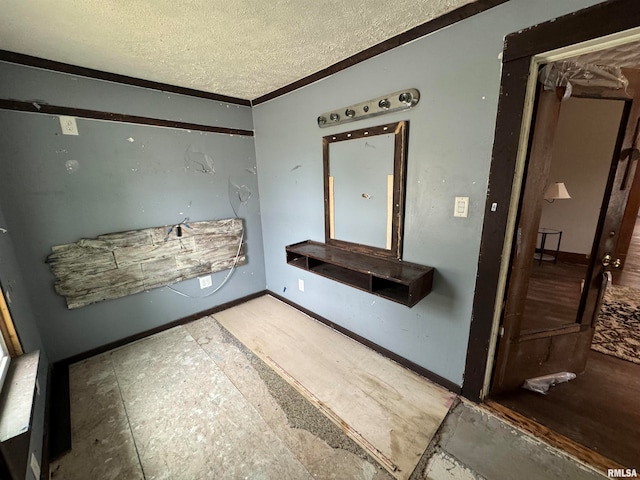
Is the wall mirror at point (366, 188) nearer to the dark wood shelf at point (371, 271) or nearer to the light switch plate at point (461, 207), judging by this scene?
the dark wood shelf at point (371, 271)

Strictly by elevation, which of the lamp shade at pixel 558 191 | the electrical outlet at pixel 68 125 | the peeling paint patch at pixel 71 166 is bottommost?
the lamp shade at pixel 558 191

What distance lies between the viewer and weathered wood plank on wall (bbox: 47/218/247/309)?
6.31 ft

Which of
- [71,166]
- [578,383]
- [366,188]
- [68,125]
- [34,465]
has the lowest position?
[578,383]

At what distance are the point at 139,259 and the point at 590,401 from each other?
11.4 ft

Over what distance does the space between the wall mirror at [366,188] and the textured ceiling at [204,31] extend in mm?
545

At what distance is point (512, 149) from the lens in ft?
4.04

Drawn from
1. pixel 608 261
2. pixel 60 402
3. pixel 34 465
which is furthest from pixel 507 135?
pixel 60 402

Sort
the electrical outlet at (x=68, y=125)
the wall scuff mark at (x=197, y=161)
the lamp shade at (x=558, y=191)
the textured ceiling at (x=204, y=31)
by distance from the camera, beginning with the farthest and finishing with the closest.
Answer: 1. the lamp shade at (x=558, y=191)
2. the wall scuff mark at (x=197, y=161)
3. the electrical outlet at (x=68, y=125)
4. the textured ceiling at (x=204, y=31)

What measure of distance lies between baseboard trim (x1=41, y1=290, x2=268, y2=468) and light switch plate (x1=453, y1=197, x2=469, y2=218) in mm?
2458

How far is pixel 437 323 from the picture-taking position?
167cm

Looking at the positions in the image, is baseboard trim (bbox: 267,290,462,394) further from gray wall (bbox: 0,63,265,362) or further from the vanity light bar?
the vanity light bar

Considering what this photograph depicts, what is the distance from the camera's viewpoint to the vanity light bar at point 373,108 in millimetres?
1531

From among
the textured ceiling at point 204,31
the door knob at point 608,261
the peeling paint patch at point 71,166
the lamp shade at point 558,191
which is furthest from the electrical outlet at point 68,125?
the lamp shade at point 558,191

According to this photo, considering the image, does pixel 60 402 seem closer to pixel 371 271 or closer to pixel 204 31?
pixel 371 271
